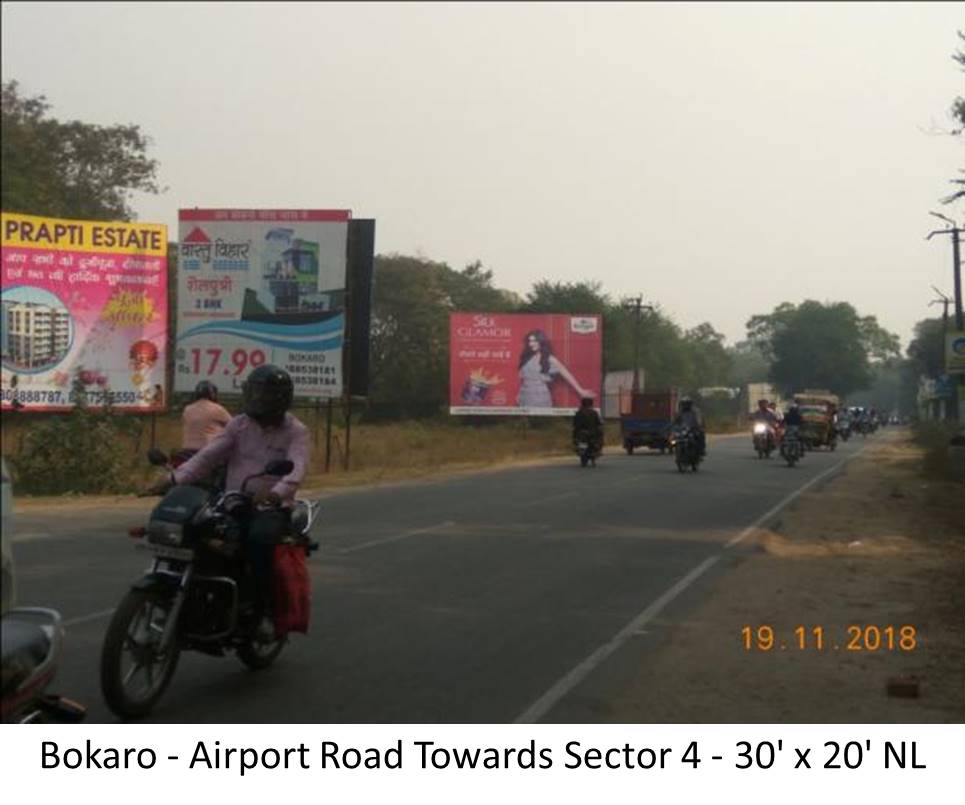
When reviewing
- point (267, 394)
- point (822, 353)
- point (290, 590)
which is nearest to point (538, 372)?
point (267, 394)

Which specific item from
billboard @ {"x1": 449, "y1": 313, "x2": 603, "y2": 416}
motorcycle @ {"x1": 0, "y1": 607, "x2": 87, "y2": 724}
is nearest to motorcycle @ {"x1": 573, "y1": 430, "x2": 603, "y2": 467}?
billboard @ {"x1": 449, "y1": 313, "x2": 603, "y2": 416}

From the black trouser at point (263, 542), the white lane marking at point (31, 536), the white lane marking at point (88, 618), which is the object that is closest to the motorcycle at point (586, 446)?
the white lane marking at point (31, 536)

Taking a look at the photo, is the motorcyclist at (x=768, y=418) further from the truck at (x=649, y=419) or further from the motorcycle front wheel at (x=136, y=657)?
the motorcycle front wheel at (x=136, y=657)

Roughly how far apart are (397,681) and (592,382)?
1856 inches

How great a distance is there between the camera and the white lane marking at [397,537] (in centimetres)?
1423

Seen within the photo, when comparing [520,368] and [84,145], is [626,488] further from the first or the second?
[84,145]

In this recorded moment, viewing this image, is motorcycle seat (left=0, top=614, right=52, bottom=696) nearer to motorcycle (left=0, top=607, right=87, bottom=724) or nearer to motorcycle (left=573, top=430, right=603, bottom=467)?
motorcycle (left=0, top=607, right=87, bottom=724)

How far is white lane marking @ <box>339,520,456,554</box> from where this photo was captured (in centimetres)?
1423

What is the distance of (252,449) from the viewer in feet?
25.0

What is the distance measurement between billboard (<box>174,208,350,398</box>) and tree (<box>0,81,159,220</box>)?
16.4m

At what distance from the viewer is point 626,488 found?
81.2 ft

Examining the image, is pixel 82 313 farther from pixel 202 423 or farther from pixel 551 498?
pixel 202 423

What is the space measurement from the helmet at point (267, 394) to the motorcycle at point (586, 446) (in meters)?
26.2
